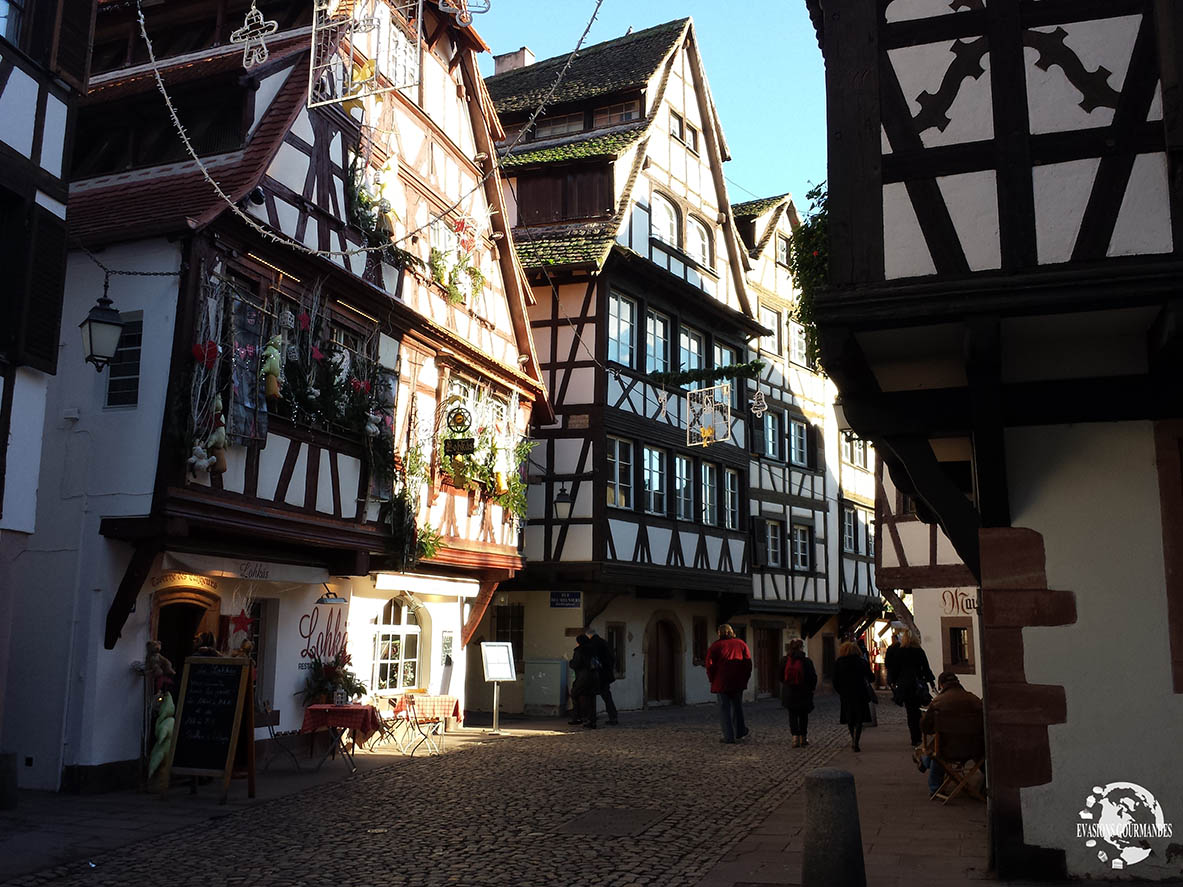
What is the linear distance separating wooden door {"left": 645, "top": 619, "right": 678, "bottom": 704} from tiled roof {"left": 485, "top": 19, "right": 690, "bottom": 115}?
37.7 ft

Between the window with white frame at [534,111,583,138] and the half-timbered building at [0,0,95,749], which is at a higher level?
the window with white frame at [534,111,583,138]

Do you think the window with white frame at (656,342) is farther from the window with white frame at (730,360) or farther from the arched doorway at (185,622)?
the arched doorway at (185,622)

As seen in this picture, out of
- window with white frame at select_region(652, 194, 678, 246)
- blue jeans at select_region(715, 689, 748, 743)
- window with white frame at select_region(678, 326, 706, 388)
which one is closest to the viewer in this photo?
blue jeans at select_region(715, 689, 748, 743)

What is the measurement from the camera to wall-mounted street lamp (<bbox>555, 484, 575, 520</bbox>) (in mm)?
21203

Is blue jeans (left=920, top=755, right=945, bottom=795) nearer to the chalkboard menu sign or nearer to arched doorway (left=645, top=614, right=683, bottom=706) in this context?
the chalkboard menu sign

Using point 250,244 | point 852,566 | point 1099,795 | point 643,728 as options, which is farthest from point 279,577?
point 852,566

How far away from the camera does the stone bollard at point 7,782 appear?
9.44 m

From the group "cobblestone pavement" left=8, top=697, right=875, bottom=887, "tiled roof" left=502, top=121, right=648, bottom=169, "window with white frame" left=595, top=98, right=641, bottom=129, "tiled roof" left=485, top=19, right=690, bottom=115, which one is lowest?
"cobblestone pavement" left=8, top=697, right=875, bottom=887

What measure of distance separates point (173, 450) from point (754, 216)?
845 inches

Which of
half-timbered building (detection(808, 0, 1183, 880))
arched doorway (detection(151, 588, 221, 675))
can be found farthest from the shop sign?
half-timbered building (detection(808, 0, 1183, 880))

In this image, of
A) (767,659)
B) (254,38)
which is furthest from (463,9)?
(767,659)

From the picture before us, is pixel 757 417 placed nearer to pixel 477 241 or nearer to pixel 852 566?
pixel 852 566

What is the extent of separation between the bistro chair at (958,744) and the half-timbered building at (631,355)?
11.5m

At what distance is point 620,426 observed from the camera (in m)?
21.8
